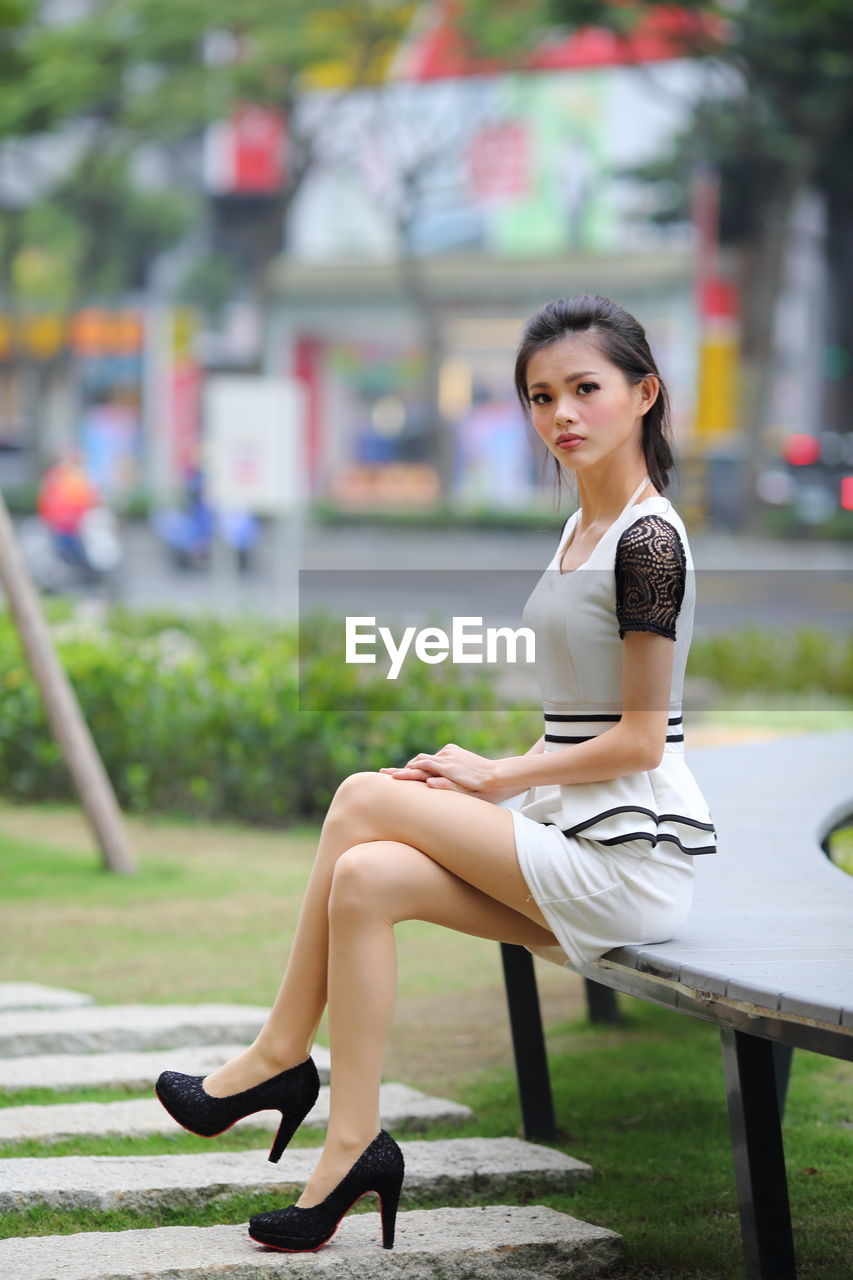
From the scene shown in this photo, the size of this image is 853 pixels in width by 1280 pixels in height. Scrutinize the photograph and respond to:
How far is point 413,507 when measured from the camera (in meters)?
27.4

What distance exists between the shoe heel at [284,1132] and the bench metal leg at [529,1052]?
721 millimetres

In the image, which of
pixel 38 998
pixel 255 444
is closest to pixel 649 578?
pixel 38 998

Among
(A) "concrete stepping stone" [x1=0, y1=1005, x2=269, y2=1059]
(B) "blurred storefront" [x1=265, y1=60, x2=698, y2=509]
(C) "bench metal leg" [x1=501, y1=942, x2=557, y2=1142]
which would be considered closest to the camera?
(C) "bench metal leg" [x1=501, y1=942, x2=557, y2=1142]

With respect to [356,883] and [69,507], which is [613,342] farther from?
[69,507]

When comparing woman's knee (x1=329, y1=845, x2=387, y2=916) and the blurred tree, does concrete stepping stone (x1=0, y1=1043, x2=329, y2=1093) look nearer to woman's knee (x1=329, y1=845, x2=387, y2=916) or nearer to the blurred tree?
woman's knee (x1=329, y1=845, x2=387, y2=916)

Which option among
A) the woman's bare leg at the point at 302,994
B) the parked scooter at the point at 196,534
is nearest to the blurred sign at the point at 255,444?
the parked scooter at the point at 196,534

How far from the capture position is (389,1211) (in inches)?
104

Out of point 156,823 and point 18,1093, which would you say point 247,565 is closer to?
point 156,823

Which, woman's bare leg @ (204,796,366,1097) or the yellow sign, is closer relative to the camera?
woman's bare leg @ (204,796,366,1097)

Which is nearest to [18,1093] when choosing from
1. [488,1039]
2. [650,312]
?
[488,1039]

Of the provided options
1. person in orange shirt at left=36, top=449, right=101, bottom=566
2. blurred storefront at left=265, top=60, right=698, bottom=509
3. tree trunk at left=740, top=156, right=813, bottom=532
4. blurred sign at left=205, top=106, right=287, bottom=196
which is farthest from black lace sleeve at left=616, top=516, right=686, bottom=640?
blurred sign at left=205, top=106, right=287, bottom=196

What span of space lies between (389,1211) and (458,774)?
0.68 m

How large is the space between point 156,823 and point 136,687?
0.60 metres

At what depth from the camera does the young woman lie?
2643 millimetres
